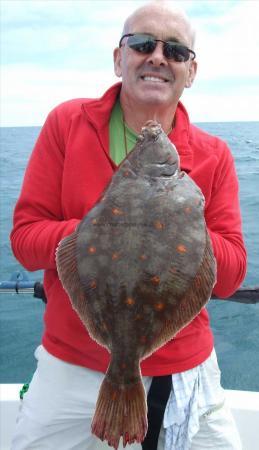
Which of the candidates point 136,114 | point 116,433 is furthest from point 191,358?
point 136,114

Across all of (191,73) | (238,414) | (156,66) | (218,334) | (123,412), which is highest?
(156,66)

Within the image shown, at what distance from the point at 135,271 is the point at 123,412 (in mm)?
599

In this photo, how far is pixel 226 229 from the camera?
2.44 m

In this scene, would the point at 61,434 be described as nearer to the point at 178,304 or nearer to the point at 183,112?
the point at 178,304

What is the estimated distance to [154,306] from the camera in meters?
1.85

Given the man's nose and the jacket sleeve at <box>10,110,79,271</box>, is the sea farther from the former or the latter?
the man's nose

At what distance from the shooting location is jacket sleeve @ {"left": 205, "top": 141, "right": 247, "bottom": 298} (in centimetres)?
221

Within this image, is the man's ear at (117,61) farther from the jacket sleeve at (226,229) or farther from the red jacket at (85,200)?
the jacket sleeve at (226,229)

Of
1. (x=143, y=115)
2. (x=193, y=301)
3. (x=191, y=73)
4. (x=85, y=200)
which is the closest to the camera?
(x=193, y=301)

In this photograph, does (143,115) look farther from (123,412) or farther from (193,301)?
(123,412)

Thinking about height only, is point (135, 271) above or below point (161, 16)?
below

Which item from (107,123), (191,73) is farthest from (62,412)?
(191,73)

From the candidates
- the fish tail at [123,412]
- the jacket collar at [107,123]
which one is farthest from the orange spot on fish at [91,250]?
the jacket collar at [107,123]

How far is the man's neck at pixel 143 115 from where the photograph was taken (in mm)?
2494
